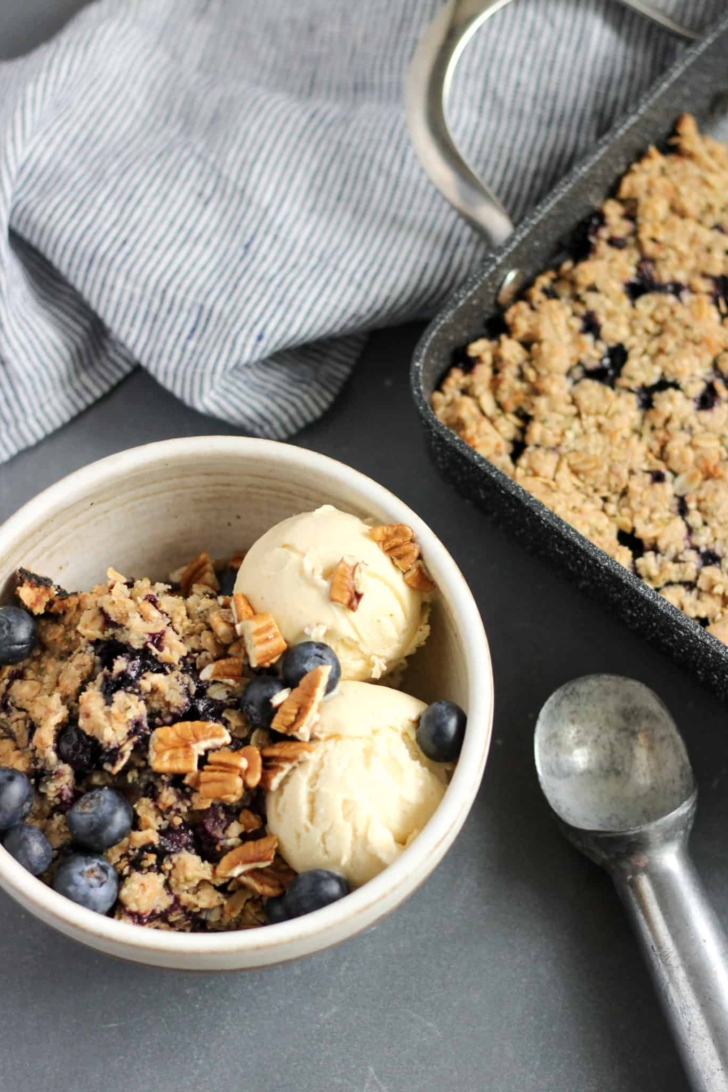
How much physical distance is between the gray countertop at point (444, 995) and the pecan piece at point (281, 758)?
1.11 ft

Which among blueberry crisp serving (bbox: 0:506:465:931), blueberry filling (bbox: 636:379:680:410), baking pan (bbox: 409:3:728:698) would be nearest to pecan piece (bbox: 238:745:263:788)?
blueberry crisp serving (bbox: 0:506:465:931)

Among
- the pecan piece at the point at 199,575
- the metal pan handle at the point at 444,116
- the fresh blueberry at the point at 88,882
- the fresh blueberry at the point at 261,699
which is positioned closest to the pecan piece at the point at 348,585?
the fresh blueberry at the point at 261,699

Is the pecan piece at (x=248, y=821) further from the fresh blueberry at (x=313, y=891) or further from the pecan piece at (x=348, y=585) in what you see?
the pecan piece at (x=348, y=585)

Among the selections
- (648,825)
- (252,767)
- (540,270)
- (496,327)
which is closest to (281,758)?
(252,767)

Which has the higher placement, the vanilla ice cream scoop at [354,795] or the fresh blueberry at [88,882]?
the vanilla ice cream scoop at [354,795]

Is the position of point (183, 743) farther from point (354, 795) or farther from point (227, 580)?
point (227, 580)

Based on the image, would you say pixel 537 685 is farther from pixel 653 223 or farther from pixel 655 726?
pixel 653 223

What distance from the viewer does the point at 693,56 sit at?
150cm

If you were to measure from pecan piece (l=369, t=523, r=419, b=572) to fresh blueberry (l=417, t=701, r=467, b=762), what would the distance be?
150 mm

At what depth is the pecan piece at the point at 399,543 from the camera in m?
1.09

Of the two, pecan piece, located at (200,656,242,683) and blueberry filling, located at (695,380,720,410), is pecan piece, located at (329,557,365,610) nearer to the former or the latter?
pecan piece, located at (200,656,242,683)

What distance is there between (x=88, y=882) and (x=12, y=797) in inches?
4.2

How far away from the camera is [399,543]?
1.09 metres

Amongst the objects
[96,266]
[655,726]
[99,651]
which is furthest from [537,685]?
[96,266]
